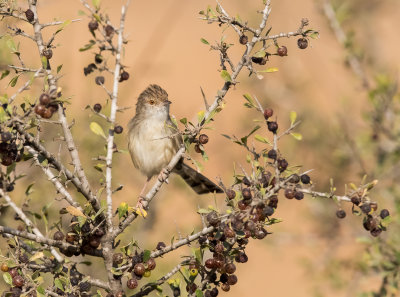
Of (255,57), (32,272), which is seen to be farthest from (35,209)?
(255,57)

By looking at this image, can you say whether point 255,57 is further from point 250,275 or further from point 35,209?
point 250,275

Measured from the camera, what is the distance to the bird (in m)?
6.78

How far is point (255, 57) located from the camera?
3.36 metres

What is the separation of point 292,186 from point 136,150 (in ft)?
13.2

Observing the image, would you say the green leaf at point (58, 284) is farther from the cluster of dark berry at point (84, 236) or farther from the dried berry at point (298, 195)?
the dried berry at point (298, 195)

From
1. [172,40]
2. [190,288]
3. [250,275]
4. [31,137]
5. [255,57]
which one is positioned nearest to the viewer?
[31,137]

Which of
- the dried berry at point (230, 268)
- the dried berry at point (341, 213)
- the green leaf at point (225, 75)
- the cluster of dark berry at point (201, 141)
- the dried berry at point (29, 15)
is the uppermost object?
the green leaf at point (225, 75)

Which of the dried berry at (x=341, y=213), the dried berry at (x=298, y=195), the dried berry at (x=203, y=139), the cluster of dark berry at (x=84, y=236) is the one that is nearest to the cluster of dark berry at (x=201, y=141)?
the dried berry at (x=203, y=139)

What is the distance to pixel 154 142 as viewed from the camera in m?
6.71

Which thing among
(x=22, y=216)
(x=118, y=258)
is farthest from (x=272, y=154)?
(x=22, y=216)

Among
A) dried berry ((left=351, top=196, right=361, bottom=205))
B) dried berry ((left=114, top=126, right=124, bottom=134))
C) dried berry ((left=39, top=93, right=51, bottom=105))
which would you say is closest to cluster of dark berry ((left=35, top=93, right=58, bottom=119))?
dried berry ((left=39, top=93, right=51, bottom=105))

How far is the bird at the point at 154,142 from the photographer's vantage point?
22.2 feet

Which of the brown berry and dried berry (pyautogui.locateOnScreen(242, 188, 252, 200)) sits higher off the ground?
dried berry (pyautogui.locateOnScreen(242, 188, 252, 200))

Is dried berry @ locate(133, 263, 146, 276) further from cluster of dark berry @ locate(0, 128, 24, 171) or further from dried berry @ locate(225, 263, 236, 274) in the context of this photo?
cluster of dark berry @ locate(0, 128, 24, 171)
